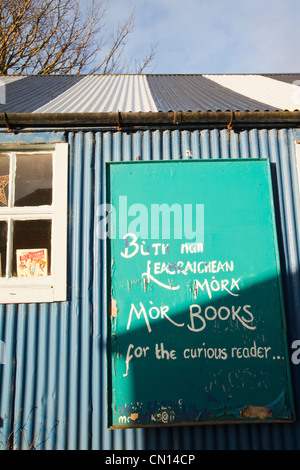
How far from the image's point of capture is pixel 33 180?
3.66 meters

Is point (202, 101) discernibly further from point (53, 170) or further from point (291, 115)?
point (53, 170)

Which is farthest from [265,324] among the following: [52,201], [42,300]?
[52,201]

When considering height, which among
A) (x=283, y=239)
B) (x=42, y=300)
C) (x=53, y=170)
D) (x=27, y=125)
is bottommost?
(x=42, y=300)

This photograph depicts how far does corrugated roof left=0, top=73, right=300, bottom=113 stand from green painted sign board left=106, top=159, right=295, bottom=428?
101 centimetres

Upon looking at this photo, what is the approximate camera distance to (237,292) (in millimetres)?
3242

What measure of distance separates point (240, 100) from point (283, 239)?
218 centimetres

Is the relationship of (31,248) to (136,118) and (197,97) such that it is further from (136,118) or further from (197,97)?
(197,97)

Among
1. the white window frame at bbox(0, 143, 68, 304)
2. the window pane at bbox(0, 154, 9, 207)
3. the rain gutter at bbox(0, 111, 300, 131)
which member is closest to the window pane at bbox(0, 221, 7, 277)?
the white window frame at bbox(0, 143, 68, 304)

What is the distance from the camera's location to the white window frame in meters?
3.24

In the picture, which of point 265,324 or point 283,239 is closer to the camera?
point 265,324

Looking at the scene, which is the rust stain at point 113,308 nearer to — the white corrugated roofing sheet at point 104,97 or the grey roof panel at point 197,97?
the white corrugated roofing sheet at point 104,97

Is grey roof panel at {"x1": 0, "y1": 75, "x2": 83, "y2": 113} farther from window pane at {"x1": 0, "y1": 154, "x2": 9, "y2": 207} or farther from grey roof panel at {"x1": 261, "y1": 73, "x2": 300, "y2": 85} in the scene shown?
grey roof panel at {"x1": 261, "y1": 73, "x2": 300, "y2": 85}

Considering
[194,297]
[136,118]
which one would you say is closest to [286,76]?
[136,118]

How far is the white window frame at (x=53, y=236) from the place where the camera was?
3.24 meters
